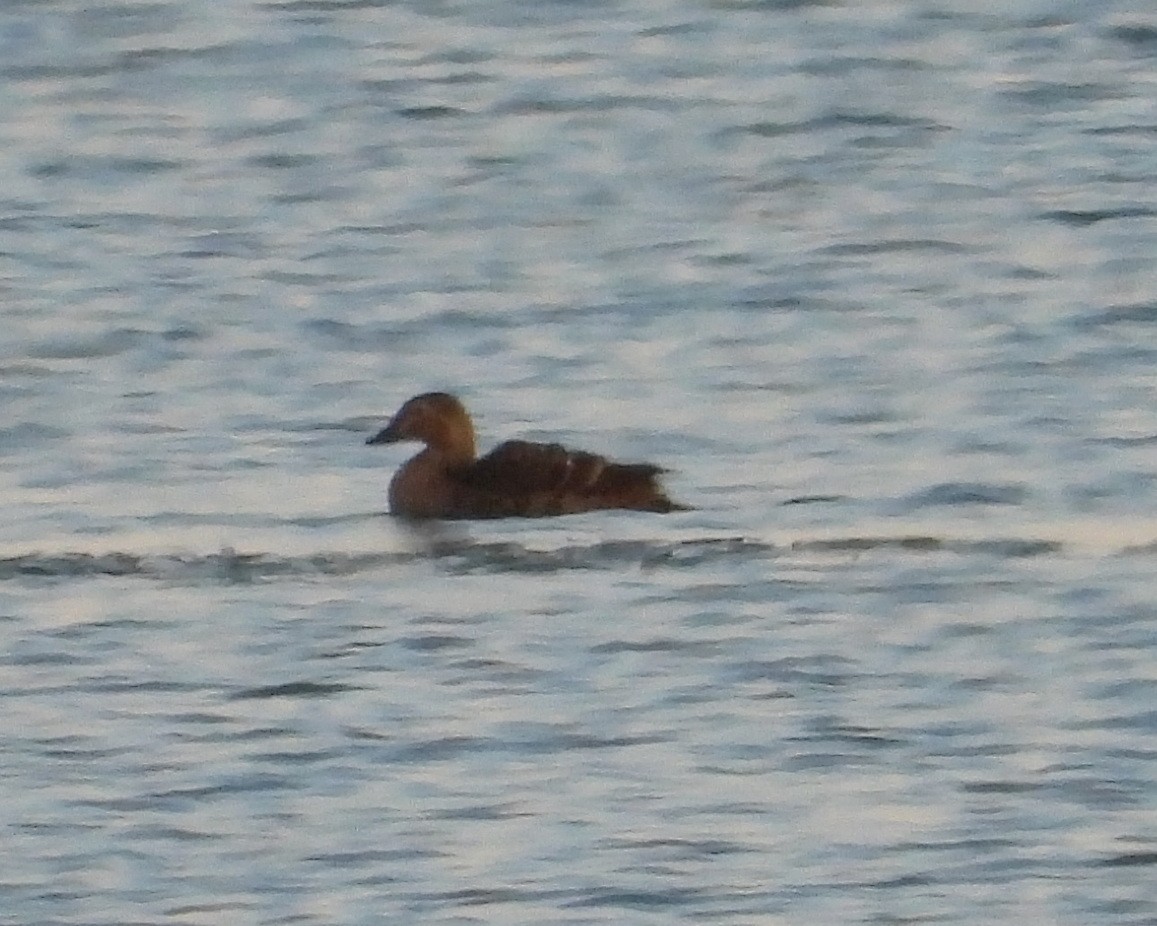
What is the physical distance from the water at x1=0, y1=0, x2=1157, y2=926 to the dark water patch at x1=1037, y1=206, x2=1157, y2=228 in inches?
4.7

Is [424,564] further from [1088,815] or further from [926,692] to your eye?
[1088,815]

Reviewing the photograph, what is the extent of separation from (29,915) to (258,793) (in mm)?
1062

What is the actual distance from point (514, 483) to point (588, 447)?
3.79ft

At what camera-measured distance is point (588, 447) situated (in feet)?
49.0

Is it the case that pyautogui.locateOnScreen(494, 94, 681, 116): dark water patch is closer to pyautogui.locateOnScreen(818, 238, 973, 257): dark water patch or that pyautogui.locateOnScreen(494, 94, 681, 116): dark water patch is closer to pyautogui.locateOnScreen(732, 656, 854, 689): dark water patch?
pyautogui.locateOnScreen(818, 238, 973, 257): dark water patch

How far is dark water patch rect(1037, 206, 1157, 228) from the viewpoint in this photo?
65.9 ft

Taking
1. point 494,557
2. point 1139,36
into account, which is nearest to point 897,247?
point 1139,36

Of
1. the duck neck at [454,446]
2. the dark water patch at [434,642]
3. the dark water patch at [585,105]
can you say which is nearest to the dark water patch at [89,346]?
the duck neck at [454,446]

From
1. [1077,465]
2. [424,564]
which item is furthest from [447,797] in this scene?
[1077,465]

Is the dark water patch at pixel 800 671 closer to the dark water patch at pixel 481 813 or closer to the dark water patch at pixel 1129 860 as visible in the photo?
the dark water patch at pixel 481 813

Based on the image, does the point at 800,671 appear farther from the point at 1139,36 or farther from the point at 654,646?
the point at 1139,36

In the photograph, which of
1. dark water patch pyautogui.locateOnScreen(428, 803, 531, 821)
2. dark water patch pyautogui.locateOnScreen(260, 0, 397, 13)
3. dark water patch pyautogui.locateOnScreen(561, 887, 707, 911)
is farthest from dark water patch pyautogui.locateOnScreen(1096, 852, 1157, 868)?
dark water patch pyautogui.locateOnScreen(260, 0, 397, 13)

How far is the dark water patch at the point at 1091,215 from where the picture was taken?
20.1m

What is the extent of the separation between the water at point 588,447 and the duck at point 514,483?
15cm
